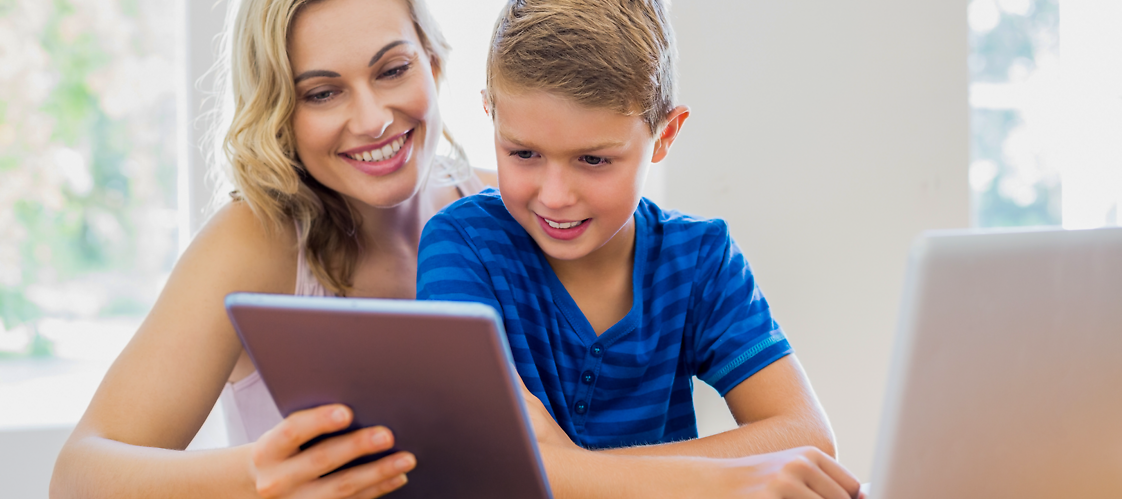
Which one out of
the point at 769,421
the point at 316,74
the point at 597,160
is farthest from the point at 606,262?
the point at 316,74

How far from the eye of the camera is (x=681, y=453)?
917 mm

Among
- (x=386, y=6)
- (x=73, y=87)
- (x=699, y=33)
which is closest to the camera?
(x=386, y=6)

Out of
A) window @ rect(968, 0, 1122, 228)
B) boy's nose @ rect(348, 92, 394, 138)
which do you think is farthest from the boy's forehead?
window @ rect(968, 0, 1122, 228)

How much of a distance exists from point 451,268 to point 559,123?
0.82 feet

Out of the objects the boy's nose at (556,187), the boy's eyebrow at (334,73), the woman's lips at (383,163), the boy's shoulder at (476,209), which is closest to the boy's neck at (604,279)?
the boy's shoulder at (476,209)

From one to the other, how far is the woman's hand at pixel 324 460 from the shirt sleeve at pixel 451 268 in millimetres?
344

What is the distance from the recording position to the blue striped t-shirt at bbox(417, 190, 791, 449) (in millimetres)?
1080

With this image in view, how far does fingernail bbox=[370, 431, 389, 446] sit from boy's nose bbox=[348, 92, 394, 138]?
72cm

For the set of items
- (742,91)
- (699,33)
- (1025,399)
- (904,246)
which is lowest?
(1025,399)

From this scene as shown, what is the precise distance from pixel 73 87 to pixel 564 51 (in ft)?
5.36

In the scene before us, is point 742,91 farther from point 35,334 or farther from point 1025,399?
point 35,334

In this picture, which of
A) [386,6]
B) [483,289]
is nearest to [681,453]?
[483,289]

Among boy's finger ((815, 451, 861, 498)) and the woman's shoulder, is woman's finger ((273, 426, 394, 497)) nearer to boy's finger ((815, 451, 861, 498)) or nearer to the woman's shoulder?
boy's finger ((815, 451, 861, 498))

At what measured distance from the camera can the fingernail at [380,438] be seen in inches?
25.8
